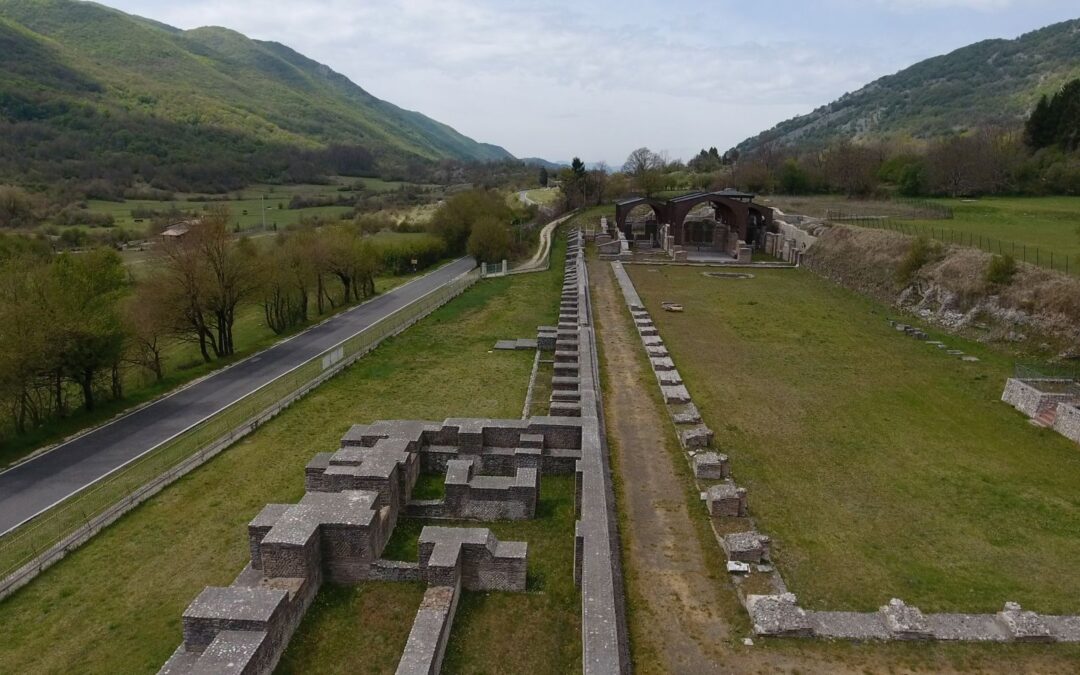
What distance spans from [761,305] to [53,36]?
230 metres

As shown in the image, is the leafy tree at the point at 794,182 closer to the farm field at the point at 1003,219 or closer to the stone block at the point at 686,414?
the farm field at the point at 1003,219

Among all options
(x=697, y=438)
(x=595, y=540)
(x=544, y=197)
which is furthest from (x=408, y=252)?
(x=595, y=540)

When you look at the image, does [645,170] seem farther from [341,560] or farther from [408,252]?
[341,560]

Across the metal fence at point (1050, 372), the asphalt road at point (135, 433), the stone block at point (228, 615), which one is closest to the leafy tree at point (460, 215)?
the asphalt road at point (135, 433)

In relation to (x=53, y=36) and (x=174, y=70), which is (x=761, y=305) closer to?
(x=174, y=70)

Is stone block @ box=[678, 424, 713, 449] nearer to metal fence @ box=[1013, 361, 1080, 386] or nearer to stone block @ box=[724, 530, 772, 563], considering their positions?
stone block @ box=[724, 530, 772, 563]

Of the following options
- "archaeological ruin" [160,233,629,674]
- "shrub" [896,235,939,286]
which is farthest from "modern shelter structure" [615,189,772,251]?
"archaeological ruin" [160,233,629,674]

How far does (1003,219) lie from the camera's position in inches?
1848

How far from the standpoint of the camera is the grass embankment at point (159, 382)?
22094 millimetres

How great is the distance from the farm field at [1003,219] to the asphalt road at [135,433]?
38646mm

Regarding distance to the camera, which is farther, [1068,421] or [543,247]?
[543,247]

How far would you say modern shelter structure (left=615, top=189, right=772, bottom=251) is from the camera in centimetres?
5469

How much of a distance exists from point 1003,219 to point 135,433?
57.2 m

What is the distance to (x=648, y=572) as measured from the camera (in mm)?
11547
